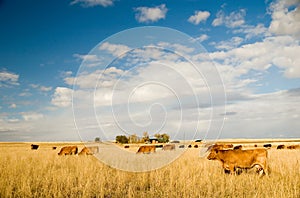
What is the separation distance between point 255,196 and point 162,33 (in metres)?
9.13

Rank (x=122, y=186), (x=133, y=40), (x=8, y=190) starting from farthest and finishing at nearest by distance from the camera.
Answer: (x=133, y=40)
(x=122, y=186)
(x=8, y=190)

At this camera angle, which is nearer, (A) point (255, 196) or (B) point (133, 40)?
(A) point (255, 196)

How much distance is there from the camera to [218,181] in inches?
329

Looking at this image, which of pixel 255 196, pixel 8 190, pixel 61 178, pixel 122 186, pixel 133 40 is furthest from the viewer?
pixel 133 40

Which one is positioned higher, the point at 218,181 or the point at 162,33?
the point at 162,33

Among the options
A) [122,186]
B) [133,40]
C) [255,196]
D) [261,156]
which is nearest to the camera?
[255,196]

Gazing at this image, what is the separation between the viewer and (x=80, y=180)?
27.1 ft

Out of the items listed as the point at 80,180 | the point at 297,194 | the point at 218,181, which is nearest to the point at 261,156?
the point at 218,181

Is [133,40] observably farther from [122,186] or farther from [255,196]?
[255,196]

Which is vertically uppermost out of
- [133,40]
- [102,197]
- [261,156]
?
[133,40]

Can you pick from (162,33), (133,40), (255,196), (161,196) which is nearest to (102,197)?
(161,196)

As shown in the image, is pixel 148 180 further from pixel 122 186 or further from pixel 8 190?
pixel 8 190

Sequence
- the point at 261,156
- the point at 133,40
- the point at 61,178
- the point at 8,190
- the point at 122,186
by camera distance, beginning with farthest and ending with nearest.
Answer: the point at 133,40 → the point at 261,156 → the point at 61,178 → the point at 122,186 → the point at 8,190

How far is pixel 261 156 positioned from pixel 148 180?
480 cm
